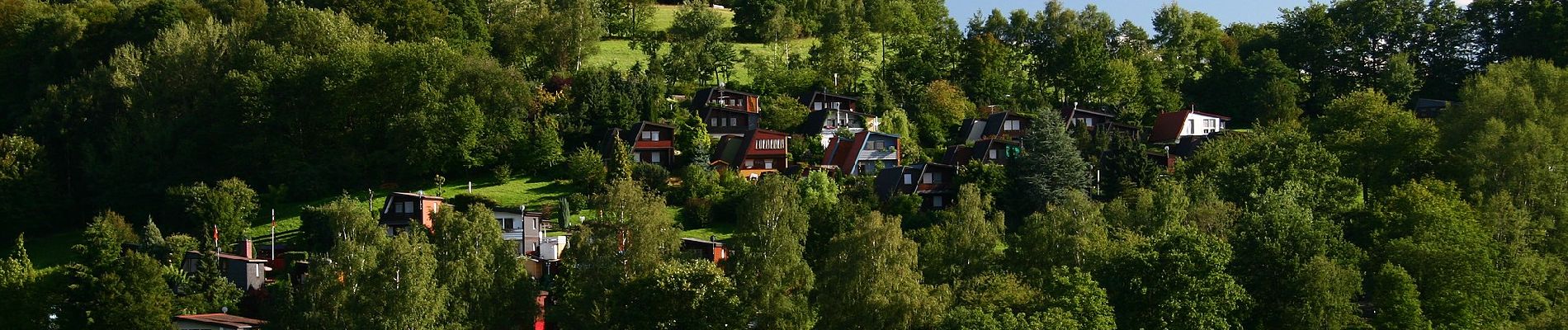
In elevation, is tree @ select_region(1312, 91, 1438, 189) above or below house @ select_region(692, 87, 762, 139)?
below

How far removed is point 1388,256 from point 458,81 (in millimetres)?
39728

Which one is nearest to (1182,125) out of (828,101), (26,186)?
(828,101)

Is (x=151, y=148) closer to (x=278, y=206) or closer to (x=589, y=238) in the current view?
(x=278, y=206)

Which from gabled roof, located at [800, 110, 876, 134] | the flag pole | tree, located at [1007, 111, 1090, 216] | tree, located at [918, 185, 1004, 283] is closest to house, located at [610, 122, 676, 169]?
gabled roof, located at [800, 110, 876, 134]

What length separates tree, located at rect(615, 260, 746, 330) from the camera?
46969 millimetres

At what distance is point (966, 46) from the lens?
9000cm

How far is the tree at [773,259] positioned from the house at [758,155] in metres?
20.4

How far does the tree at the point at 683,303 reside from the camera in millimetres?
46969

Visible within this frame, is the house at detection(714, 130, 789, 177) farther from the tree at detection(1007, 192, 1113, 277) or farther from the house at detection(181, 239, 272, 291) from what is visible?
the house at detection(181, 239, 272, 291)

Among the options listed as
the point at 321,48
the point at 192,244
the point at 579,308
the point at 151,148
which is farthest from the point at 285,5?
the point at 579,308

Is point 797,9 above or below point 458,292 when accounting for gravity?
above

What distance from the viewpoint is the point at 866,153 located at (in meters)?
72.6

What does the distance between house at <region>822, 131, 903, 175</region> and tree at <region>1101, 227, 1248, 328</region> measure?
899 inches

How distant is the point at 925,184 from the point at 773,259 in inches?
810
